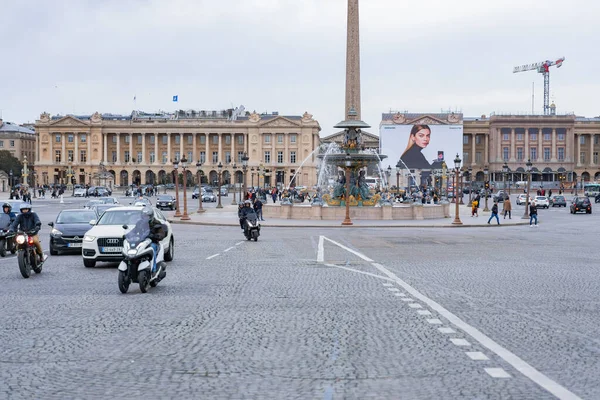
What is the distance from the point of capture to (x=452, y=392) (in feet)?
24.3

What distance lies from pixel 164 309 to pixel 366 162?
37941mm

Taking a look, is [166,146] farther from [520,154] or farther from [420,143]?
[520,154]

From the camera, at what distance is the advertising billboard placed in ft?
482

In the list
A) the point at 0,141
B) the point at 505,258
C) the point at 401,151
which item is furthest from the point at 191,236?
the point at 0,141

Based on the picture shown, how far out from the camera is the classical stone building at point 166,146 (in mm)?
162875

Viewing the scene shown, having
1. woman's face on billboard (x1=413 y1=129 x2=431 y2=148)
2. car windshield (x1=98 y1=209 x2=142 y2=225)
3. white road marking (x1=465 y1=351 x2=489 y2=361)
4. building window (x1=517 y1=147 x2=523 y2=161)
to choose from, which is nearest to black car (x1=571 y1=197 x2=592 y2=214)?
car windshield (x1=98 y1=209 x2=142 y2=225)

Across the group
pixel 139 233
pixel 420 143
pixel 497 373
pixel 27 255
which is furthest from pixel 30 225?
pixel 420 143

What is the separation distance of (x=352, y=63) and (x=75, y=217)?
29175 mm

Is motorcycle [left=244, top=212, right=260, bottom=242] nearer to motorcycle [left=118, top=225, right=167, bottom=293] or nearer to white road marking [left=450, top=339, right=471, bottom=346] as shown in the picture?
motorcycle [left=118, top=225, right=167, bottom=293]

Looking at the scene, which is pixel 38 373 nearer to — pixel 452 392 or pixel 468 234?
pixel 452 392

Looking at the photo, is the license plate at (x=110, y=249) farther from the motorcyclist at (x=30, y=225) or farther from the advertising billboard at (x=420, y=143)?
the advertising billboard at (x=420, y=143)

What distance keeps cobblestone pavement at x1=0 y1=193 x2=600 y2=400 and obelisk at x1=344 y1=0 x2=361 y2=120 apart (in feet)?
105

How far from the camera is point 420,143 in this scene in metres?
149

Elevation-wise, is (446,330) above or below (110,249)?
below
